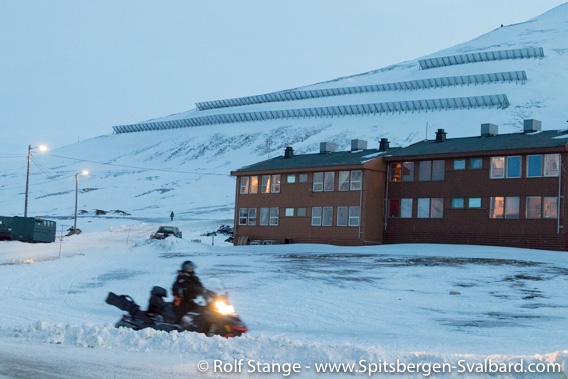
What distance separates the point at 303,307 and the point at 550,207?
856 inches

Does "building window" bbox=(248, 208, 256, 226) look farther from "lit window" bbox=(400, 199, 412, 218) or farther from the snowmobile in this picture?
the snowmobile

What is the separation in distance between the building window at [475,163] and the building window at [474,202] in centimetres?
176

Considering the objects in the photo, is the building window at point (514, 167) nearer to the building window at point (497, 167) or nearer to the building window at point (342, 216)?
the building window at point (497, 167)

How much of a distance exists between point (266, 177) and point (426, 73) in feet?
367

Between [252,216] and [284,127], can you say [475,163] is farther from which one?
[284,127]

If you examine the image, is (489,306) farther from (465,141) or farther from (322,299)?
(465,141)

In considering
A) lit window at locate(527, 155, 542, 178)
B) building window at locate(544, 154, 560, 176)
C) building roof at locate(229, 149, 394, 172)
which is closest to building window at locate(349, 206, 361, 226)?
building roof at locate(229, 149, 394, 172)

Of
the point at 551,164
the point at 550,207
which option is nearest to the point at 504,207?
the point at 550,207

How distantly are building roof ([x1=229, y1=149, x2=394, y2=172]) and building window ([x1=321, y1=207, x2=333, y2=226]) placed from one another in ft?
9.24

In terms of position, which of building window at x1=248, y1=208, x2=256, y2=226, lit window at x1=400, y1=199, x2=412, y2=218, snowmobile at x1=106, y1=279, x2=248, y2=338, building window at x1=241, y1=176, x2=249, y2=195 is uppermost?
building window at x1=241, y1=176, x2=249, y2=195

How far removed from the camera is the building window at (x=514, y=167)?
38.6m

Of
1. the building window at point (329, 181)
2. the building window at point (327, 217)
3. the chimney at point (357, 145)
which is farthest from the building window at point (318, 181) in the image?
the chimney at point (357, 145)

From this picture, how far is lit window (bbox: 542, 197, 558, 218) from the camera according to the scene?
121ft

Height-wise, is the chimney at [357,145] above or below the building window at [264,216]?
above
